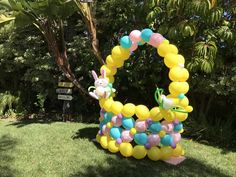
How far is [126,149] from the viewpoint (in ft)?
20.9

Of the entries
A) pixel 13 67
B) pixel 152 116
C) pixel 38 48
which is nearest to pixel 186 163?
pixel 152 116

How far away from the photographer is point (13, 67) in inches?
440

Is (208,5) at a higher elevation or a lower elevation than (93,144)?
higher

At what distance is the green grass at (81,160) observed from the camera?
5754mm

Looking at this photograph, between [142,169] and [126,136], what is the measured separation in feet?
2.40

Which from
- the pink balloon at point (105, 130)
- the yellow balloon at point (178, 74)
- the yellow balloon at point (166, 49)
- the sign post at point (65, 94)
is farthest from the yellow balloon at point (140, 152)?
the sign post at point (65, 94)

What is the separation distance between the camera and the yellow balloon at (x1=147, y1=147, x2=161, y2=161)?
245 inches

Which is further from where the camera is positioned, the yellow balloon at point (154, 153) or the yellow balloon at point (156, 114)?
the yellow balloon at point (154, 153)

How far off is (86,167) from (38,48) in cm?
570

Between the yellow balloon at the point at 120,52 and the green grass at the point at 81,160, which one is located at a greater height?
the yellow balloon at the point at 120,52

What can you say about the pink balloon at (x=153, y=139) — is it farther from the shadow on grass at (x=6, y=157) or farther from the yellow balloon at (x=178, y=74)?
the shadow on grass at (x=6, y=157)

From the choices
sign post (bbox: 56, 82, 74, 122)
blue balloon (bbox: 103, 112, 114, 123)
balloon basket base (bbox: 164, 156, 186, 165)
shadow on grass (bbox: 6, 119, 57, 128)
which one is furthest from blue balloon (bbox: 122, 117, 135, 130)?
shadow on grass (bbox: 6, 119, 57, 128)

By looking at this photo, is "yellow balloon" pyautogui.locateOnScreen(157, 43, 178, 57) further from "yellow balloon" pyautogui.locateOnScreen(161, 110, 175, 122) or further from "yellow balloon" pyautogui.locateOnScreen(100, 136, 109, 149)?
"yellow balloon" pyautogui.locateOnScreen(100, 136, 109, 149)

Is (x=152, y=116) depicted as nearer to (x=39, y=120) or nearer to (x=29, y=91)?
(x=39, y=120)
